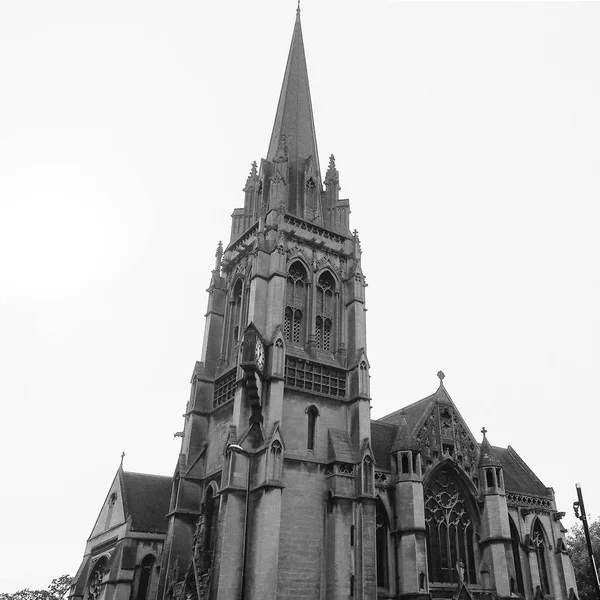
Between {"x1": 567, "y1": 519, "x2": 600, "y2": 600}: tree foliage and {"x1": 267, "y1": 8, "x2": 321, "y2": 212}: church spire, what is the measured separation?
3554 cm

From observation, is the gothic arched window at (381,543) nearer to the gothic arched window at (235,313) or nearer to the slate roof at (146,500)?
the gothic arched window at (235,313)

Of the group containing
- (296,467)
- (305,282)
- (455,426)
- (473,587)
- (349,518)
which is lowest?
(473,587)

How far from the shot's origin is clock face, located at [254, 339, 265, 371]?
3122cm

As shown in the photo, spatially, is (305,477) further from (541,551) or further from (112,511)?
(541,551)

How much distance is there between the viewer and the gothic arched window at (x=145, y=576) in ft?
120

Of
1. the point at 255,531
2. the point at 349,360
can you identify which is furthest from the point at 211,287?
the point at 255,531

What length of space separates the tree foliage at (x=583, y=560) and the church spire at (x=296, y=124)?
35.5 meters

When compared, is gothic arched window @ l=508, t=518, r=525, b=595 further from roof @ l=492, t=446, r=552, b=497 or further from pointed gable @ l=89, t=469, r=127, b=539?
pointed gable @ l=89, t=469, r=127, b=539

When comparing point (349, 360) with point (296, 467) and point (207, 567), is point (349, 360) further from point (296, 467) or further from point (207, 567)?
point (207, 567)

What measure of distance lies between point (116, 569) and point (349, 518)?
48.0ft

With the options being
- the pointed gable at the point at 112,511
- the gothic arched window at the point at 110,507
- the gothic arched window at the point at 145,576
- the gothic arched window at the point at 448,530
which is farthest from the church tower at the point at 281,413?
the gothic arched window at the point at 110,507

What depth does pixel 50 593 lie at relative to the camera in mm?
69500

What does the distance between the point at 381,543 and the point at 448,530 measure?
4.39 m

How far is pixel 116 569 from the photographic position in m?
36.2
